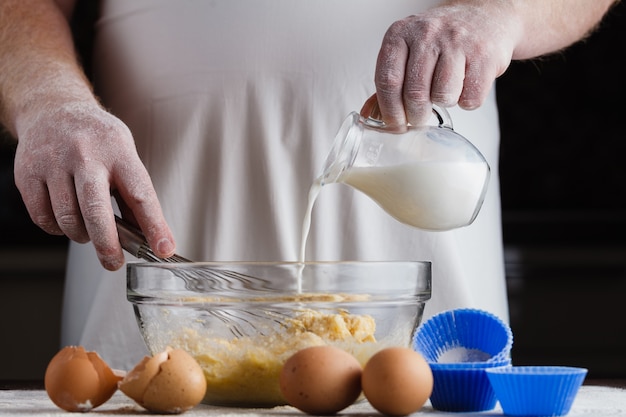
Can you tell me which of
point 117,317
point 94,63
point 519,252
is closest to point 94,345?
point 117,317

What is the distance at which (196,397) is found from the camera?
0.79 m

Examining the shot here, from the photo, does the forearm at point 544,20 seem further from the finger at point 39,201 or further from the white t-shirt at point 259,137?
the finger at point 39,201

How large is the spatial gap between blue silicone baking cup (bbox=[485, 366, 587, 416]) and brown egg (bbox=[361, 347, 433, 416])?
61mm

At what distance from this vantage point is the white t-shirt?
1.32 metres

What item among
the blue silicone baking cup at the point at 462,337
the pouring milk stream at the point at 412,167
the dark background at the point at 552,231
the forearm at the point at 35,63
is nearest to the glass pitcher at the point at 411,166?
the pouring milk stream at the point at 412,167

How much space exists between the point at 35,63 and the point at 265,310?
1.78 ft

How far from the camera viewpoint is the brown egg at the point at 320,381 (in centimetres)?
77

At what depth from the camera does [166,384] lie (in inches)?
30.8

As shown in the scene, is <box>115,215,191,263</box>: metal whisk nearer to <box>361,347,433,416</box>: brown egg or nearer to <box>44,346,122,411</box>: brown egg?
<box>44,346,122,411</box>: brown egg

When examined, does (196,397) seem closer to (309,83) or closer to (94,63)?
(309,83)

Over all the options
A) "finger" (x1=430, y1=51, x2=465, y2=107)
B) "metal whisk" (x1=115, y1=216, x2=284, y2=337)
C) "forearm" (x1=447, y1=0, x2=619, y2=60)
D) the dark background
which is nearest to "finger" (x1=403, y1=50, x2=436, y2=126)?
"finger" (x1=430, y1=51, x2=465, y2=107)

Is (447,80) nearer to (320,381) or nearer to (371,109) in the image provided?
(371,109)

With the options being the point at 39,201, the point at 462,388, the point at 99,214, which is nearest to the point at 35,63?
the point at 39,201

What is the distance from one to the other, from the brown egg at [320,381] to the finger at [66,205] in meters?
0.32
